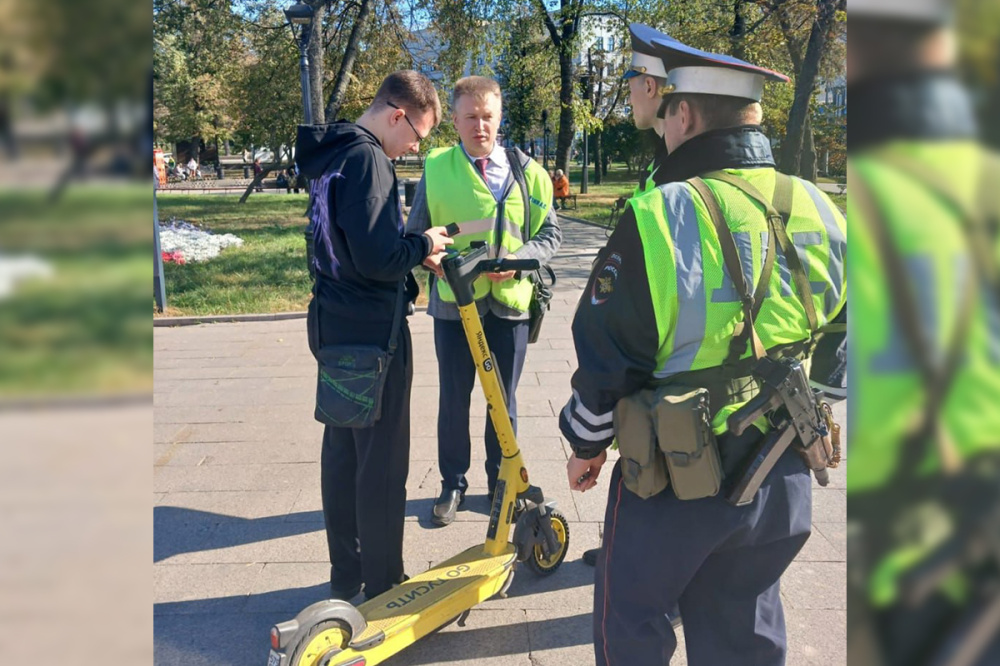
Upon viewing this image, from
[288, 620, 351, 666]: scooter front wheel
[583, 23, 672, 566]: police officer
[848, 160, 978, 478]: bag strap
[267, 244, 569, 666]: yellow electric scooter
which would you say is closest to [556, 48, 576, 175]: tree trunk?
[267, 244, 569, 666]: yellow electric scooter

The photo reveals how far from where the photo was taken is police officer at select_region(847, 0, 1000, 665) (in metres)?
0.78

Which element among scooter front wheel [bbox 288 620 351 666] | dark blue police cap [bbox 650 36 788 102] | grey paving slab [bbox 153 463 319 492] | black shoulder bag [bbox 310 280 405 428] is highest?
dark blue police cap [bbox 650 36 788 102]

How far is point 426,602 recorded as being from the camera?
2.90 metres

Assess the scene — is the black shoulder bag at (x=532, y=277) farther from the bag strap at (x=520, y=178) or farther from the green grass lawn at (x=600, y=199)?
the green grass lawn at (x=600, y=199)

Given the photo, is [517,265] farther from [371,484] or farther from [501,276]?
[371,484]

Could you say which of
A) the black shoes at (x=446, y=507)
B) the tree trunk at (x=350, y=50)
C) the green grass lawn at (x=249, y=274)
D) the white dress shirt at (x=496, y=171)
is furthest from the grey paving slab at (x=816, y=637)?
the tree trunk at (x=350, y=50)

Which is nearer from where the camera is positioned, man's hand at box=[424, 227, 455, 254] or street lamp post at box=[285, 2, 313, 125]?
man's hand at box=[424, 227, 455, 254]

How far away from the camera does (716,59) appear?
1.97 meters

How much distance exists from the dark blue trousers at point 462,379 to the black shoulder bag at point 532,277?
6 cm

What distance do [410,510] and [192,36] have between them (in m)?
18.1

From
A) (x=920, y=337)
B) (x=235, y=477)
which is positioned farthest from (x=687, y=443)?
(x=235, y=477)

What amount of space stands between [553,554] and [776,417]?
1630 mm

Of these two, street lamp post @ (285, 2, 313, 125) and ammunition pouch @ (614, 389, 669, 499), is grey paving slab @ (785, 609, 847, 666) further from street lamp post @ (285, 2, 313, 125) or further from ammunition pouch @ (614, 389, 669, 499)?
street lamp post @ (285, 2, 313, 125)

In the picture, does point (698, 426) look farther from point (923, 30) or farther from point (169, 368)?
point (169, 368)
